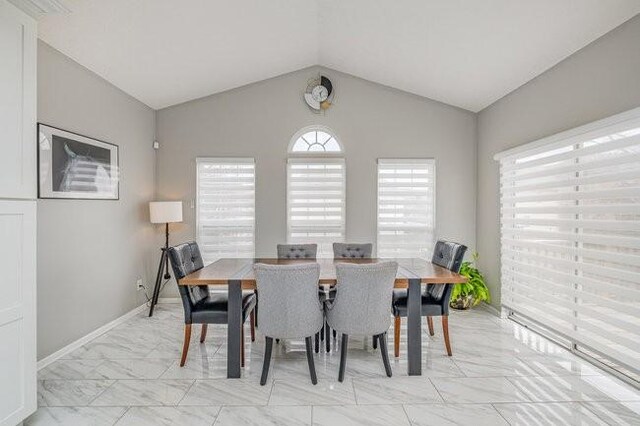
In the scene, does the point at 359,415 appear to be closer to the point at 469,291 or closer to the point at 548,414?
the point at 548,414

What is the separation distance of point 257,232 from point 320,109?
6.29ft

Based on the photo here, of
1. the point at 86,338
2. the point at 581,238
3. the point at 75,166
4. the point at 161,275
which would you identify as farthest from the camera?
the point at 161,275

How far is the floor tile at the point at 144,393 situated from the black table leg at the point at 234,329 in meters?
0.32

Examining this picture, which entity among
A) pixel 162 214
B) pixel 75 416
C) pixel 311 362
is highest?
pixel 162 214

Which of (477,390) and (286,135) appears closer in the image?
(477,390)

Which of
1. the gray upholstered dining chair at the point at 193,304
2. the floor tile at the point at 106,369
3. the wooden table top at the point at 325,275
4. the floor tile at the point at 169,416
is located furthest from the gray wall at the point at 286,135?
the floor tile at the point at 169,416

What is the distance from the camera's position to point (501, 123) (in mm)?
4109

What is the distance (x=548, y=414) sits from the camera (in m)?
2.14

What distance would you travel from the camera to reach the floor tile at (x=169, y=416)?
208 cm

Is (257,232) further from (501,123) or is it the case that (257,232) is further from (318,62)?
(501,123)

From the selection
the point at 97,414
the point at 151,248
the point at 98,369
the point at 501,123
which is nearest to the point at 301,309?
the point at 97,414

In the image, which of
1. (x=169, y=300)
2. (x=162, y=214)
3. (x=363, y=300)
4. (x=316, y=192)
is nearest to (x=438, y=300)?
(x=363, y=300)

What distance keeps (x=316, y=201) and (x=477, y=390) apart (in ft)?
9.61

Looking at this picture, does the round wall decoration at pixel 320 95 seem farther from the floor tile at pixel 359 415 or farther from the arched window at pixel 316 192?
the floor tile at pixel 359 415
